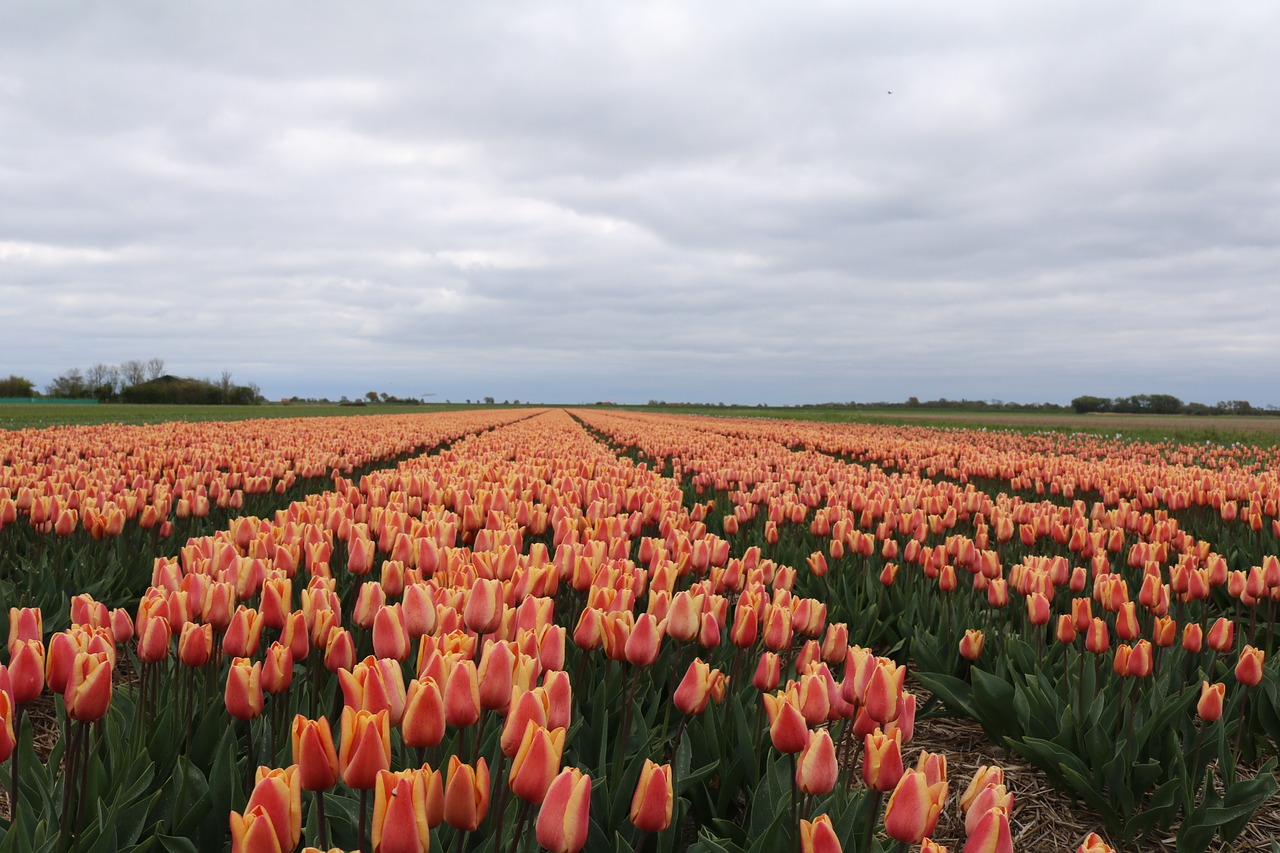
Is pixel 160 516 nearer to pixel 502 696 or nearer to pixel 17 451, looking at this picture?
pixel 502 696

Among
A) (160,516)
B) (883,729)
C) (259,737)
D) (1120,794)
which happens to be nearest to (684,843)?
(883,729)

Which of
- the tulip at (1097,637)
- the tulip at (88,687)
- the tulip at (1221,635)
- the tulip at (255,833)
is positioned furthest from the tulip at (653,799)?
the tulip at (1221,635)

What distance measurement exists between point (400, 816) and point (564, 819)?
11.9 inches

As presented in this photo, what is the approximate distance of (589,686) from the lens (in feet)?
10.3

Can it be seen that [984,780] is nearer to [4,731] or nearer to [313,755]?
[313,755]

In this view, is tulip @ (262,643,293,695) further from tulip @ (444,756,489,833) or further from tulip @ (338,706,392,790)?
tulip @ (444,756,489,833)

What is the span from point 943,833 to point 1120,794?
66 centimetres

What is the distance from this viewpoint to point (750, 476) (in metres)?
8.45

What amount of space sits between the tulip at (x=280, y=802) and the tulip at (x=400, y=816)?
0.16 metres

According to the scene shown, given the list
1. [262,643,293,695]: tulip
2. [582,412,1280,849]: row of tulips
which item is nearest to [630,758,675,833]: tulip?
[262,643,293,695]: tulip

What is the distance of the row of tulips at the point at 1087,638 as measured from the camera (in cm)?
295

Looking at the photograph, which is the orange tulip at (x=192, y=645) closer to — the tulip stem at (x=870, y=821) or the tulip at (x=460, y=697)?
the tulip at (x=460, y=697)

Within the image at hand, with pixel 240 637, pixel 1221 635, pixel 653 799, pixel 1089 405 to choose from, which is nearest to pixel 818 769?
pixel 653 799

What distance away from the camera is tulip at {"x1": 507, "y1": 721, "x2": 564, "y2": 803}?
5.15 feet
